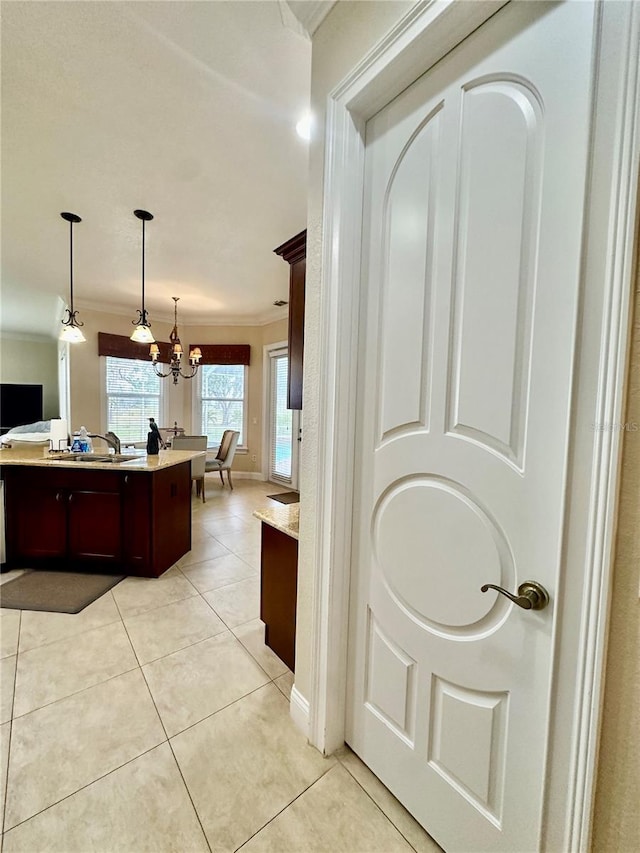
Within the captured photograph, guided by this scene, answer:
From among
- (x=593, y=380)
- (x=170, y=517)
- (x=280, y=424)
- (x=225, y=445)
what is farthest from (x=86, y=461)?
(x=280, y=424)

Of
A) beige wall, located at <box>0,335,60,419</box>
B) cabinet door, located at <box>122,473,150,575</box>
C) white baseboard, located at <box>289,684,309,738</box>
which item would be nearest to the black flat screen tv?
beige wall, located at <box>0,335,60,419</box>

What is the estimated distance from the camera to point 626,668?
698 mm

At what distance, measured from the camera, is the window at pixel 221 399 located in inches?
263

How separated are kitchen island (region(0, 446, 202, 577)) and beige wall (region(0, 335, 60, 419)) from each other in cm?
687

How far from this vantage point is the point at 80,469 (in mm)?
2725

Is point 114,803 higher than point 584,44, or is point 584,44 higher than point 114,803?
point 584,44

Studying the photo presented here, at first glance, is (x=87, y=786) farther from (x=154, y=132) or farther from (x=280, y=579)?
(x=154, y=132)

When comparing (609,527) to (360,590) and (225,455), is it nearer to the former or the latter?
(360,590)

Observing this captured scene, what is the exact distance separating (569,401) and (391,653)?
3.22 ft

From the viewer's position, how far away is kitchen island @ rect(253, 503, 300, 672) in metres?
1.71

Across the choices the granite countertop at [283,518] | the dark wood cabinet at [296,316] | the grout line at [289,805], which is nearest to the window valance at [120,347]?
the dark wood cabinet at [296,316]

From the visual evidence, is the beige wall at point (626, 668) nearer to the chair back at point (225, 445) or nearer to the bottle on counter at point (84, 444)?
the bottle on counter at point (84, 444)

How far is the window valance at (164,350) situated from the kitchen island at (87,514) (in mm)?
3383

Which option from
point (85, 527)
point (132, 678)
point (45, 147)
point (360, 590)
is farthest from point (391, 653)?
point (45, 147)
